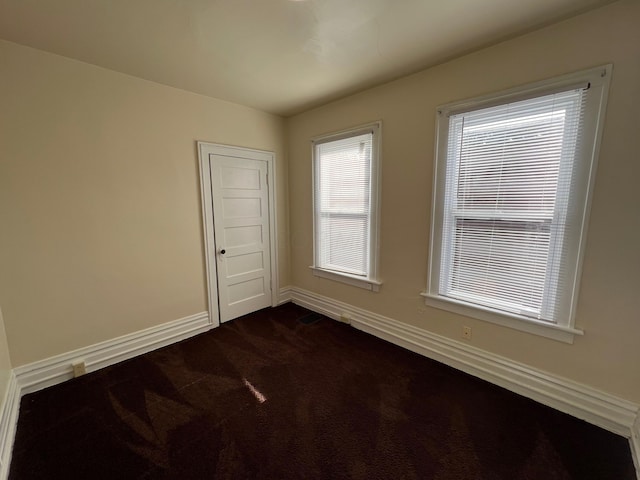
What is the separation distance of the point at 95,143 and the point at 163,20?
115 cm

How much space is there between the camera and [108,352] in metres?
2.31

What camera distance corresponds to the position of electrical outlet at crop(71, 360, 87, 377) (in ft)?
7.02

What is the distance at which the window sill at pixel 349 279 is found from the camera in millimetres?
2764

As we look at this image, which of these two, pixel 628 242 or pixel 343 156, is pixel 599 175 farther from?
pixel 343 156

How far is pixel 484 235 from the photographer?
80.8 inches

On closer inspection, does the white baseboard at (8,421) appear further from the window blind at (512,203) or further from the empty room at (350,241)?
the window blind at (512,203)

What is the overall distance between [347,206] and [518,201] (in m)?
1.53

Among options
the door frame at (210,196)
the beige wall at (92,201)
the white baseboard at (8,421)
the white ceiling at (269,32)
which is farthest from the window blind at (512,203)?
the white baseboard at (8,421)

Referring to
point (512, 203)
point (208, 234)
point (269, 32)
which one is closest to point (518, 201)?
point (512, 203)

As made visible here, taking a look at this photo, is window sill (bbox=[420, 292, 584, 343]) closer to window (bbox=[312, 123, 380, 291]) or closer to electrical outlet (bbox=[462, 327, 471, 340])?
electrical outlet (bbox=[462, 327, 471, 340])

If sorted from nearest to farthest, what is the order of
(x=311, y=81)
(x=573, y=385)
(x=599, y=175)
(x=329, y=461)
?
(x=329, y=461) < (x=599, y=175) < (x=573, y=385) < (x=311, y=81)

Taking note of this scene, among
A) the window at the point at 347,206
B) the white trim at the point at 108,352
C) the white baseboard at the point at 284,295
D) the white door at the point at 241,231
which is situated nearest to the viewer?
the white trim at the point at 108,352

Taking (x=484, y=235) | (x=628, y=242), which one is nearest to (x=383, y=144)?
(x=484, y=235)

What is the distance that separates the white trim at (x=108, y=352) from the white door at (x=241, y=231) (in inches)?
15.9
